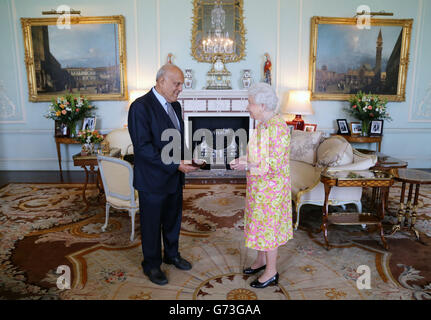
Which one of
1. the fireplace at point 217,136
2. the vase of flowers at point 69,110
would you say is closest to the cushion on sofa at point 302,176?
the fireplace at point 217,136

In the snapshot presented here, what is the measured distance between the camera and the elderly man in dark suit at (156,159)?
2365mm

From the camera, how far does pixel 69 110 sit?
5.96 meters

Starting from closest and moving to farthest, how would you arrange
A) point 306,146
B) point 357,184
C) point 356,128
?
1. point 357,184
2. point 306,146
3. point 356,128

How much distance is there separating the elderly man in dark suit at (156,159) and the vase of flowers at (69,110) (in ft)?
13.5

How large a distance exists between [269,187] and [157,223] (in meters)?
0.95

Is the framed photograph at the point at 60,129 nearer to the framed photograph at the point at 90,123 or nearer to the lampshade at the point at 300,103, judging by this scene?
the framed photograph at the point at 90,123

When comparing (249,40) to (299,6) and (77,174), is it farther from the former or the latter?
(77,174)

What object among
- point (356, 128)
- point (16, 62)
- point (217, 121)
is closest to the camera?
point (16, 62)

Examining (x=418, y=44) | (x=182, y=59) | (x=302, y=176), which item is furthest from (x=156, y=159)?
(x=418, y=44)

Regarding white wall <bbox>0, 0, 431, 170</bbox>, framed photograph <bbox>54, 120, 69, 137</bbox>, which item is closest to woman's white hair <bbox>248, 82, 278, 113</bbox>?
white wall <bbox>0, 0, 431, 170</bbox>

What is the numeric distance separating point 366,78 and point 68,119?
236 inches

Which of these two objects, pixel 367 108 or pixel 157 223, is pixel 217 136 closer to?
pixel 367 108

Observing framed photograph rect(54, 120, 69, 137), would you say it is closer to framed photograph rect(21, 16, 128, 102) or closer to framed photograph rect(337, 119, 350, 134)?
framed photograph rect(21, 16, 128, 102)
